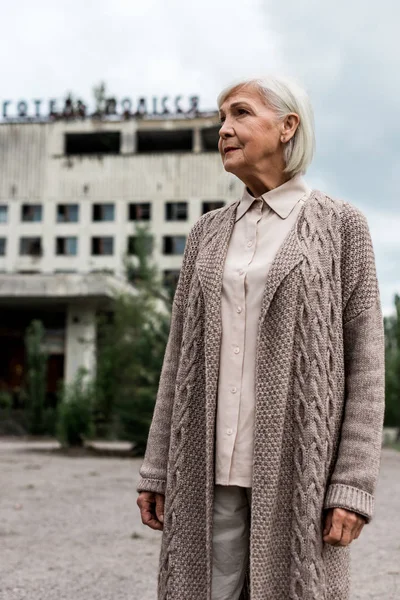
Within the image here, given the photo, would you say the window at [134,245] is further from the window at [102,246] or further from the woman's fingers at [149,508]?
the woman's fingers at [149,508]

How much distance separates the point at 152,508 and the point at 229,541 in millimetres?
292

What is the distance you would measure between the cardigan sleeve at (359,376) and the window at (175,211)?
4286 centimetres

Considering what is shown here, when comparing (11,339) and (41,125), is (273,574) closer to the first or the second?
(11,339)

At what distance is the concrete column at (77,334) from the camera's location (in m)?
34.2

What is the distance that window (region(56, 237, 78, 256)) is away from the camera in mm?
46253

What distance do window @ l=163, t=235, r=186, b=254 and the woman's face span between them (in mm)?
42685

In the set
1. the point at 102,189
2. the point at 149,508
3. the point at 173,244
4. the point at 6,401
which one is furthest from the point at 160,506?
the point at 102,189

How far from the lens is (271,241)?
2344 mm

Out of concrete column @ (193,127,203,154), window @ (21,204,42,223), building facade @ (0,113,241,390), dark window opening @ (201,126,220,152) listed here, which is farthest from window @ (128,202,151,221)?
window @ (21,204,42,223)

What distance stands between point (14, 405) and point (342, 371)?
110 feet

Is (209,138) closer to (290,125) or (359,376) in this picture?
(290,125)

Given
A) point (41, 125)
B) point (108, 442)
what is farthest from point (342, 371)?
point (41, 125)

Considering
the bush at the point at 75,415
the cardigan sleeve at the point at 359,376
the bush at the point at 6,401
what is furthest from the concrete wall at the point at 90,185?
the cardigan sleeve at the point at 359,376

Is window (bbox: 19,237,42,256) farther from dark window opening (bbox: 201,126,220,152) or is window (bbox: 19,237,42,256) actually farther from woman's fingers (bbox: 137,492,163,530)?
woman's fingers (bbox: 137,492,163,530)
